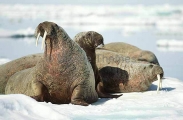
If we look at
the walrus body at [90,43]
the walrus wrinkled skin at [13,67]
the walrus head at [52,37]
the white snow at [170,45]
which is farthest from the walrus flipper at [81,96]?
the white snow at [170,45]

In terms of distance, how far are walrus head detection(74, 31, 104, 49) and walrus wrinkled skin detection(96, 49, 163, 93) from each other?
596 millimetres

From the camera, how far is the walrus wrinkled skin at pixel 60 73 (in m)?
5.30

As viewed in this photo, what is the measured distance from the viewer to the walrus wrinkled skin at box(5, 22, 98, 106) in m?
5.30

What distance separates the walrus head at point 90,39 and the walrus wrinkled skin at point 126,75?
1.96 ft

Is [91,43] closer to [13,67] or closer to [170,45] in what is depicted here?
[13,67]

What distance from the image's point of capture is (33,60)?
23.0 feet

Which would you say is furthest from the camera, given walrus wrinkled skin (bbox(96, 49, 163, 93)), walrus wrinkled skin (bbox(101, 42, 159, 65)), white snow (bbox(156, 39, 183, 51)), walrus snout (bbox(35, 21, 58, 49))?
white snow (bbox(156, 39, 183, 51))

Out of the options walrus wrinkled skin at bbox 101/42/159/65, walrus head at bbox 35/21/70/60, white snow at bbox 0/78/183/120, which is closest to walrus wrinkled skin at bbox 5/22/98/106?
walrus head at bbox 35/21/70/60

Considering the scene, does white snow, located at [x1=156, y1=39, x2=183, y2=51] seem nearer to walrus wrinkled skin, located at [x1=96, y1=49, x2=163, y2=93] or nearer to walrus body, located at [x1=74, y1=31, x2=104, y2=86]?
walrus wrinkled skin, located at [x1=96, y1=49, x2=163, y2=93]

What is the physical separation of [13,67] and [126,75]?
5.80ft

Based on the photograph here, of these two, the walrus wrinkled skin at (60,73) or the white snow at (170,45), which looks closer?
the walrus wrinkled skin at (60,73)

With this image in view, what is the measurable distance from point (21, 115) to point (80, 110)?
3.03 ft

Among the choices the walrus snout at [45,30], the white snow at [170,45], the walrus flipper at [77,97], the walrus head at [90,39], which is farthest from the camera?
the white snow at [170,45]

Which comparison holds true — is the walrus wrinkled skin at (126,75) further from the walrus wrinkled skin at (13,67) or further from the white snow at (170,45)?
the white snow at (170,45)
